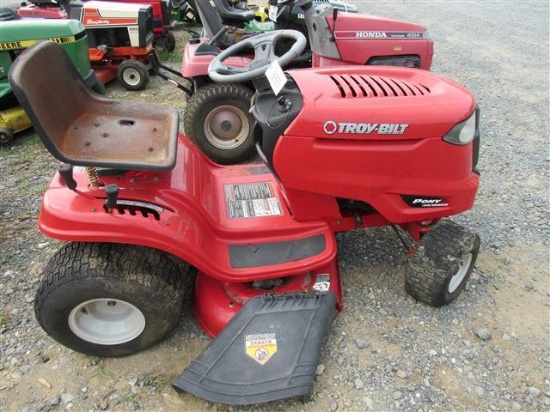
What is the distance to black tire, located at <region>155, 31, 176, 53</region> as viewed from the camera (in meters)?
6.34

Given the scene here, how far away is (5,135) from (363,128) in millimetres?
3242

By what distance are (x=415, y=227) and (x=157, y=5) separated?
5.39 metres

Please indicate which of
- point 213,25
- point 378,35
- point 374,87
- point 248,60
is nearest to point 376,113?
point 374,87

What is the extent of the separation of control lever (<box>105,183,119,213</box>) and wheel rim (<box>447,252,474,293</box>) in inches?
62.5

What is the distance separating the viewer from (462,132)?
182 centimetres

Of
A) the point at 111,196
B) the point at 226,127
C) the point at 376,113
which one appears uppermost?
the point at 376,113

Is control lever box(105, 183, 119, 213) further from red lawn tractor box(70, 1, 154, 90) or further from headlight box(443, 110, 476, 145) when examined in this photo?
red lawn tractor box(70, 1, 154, 90)

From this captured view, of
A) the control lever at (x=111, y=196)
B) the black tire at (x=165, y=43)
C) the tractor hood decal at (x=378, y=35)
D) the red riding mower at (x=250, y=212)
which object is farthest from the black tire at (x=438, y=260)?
the black tire at (x=165, y=43)

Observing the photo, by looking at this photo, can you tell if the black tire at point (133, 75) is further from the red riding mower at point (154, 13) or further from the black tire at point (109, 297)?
the black tire at point (109, 297)

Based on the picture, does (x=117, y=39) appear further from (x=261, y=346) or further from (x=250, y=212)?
(x=261, y=346)

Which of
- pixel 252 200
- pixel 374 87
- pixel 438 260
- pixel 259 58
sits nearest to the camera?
pixel 374 87

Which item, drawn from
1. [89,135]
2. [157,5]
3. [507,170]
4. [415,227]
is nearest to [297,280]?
[415,227]

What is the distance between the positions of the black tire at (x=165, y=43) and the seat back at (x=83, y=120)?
464 centimetres

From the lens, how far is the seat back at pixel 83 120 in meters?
1.58
